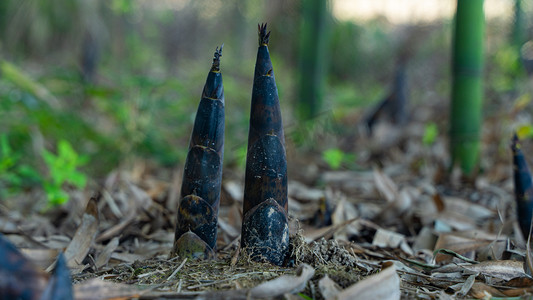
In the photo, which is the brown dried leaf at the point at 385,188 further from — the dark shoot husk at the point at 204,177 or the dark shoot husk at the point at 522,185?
the dark shoot husk at the point at 204,177

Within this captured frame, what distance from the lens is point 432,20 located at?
7.07 m

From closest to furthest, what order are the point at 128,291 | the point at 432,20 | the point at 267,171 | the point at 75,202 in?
the point at 128,291 < the point at 267,171 < the point at 75,202 < the point at 432,20

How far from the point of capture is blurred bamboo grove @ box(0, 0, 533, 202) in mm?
3117

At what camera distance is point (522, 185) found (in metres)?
1.67

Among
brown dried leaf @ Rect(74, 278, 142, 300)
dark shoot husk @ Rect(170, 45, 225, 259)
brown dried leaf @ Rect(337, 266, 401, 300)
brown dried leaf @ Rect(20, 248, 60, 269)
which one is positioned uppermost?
dark shoot husk @ Rect(170, 45, 225, 259)

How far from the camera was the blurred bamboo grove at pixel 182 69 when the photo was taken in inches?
123

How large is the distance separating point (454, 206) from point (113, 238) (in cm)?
181

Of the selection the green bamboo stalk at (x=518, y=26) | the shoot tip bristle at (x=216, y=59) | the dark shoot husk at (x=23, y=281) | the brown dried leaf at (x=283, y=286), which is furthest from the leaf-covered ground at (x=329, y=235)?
the green bamboo stalk at (x=518, y=26)

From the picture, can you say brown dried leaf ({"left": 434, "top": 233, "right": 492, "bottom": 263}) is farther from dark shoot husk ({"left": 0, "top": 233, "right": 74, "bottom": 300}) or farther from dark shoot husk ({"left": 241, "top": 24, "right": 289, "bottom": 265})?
dark shoot husk ({"left": 0, "top": 233, "right": 74, "bottom": 300})

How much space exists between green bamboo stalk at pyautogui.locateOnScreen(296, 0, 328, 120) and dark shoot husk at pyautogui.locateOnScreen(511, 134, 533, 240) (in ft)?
7.86

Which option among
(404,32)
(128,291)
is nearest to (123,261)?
(128,291)

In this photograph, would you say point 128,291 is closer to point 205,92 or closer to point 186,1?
point 205,92

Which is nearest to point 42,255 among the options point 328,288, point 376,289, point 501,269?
point 328,288

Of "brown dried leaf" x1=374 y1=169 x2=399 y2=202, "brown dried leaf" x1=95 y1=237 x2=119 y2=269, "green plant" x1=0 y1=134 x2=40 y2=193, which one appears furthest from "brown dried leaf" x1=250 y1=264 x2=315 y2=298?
"green plant" x1=0 y1=134 x2=40 y2=193
